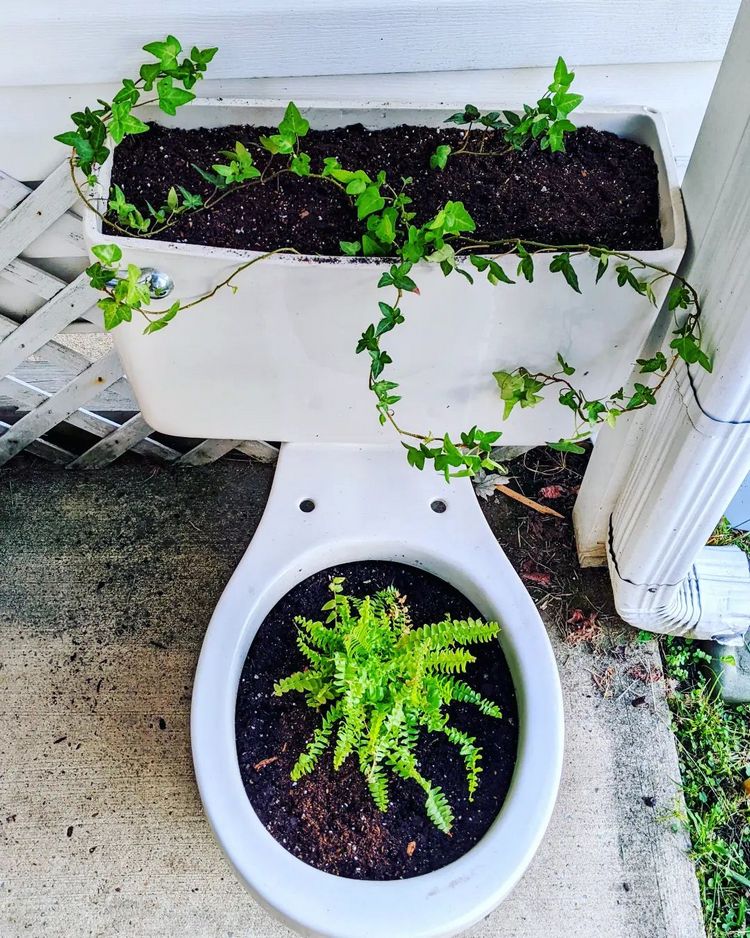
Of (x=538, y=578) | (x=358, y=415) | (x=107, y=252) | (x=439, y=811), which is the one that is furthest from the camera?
(x=538, y=578)

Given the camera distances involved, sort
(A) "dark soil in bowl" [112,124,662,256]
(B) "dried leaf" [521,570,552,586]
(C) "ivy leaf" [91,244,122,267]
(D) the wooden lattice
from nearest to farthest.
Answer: (C) "ivy leaf" [91,244,122,267] < (A) "dark soil in bowl" [112,124,662,256] < (D) the wooden lattice < (B) "dried leaf" [521,570,552,586]

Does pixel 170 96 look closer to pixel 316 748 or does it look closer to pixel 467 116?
pixel 467 116

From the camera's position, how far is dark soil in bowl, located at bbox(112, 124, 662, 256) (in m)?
0.88

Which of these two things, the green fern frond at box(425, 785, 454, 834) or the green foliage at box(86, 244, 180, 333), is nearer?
the green foliage at box(86, 244, 180, 333)

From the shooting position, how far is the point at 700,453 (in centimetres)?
99

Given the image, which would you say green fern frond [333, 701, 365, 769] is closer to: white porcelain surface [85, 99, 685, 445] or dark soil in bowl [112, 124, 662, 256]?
white porcelain surface [85, 99, 685, 445]

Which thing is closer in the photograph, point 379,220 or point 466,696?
point 379,220

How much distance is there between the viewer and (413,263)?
0.81 m

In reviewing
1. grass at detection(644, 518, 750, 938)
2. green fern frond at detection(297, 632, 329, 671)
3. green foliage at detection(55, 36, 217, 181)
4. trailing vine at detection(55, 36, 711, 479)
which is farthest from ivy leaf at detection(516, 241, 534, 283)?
grass at detection(644, 518, 750, 938)

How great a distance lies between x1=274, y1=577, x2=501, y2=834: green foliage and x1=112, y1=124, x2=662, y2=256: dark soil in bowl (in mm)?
423

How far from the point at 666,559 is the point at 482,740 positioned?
1.28ft

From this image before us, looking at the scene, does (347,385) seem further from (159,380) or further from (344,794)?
(344,794)

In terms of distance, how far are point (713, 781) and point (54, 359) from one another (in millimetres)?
1226

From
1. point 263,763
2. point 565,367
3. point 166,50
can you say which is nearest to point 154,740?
point 263,763
